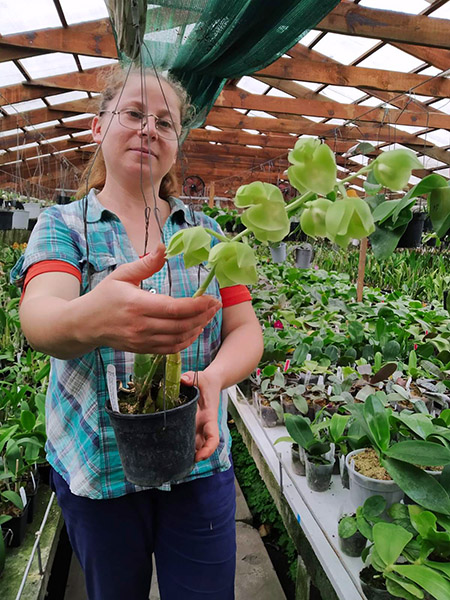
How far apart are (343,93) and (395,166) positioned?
19.2 ft

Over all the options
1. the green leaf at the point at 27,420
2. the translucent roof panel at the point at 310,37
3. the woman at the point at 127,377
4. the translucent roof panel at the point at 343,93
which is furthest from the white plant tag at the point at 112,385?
the translucent roof panel at the point at 343,93

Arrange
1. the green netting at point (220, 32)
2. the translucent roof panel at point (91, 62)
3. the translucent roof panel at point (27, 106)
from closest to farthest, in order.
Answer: the green netting at point (220, 32), the translucent roof panel at point (91, 62), the translucent roof panel at point (27, 106)

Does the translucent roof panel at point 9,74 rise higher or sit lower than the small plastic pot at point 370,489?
higher

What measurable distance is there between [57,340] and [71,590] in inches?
57.5

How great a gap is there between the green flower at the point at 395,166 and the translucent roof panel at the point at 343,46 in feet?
14.7

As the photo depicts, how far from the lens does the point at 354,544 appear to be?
0.90m

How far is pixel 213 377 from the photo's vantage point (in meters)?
0.73

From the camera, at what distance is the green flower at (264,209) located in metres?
0.36

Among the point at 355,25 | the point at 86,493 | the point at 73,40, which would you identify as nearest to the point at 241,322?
the point at 86,493

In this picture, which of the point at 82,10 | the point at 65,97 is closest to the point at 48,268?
the point at 82,10

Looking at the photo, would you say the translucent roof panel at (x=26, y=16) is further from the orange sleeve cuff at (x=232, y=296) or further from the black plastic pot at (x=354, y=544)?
the black plastic pot at (x=354, y=544)

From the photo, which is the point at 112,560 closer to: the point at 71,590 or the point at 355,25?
the point at 71,590

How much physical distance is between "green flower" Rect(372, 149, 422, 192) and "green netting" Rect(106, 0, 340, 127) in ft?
2.31

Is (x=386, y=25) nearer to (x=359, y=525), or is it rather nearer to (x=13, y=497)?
(x=359, y=525)
